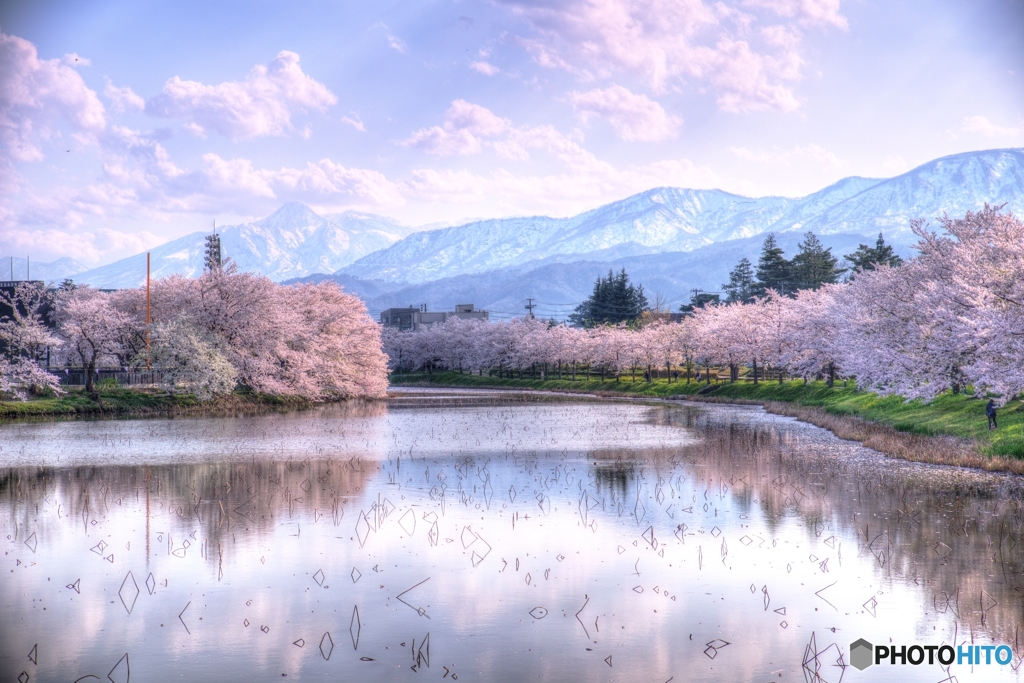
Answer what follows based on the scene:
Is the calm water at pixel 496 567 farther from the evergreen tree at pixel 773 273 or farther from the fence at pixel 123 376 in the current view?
the evergreen tree at pixel 773 273

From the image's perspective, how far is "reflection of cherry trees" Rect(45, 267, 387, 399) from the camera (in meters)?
71.4

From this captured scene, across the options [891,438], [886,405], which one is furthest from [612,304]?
[891,438]

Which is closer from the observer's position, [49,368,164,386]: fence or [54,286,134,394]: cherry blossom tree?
[54,286,134,394]: cherry blossom tree

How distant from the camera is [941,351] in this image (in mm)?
42688

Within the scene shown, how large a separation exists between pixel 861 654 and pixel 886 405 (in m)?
48.5

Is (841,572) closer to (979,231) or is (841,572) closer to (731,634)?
(731,634)

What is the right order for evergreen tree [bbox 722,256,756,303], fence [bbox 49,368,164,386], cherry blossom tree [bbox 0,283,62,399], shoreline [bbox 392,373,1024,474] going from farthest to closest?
evergreen tree [bbox 722,256,756,303], fence [bbox 49,368,164,386], cherry blossom tree [bbox 0,283,62,399], shoreline [bbox 392,373,1024,474]

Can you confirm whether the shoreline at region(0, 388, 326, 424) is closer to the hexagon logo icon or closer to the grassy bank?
the grassy bank

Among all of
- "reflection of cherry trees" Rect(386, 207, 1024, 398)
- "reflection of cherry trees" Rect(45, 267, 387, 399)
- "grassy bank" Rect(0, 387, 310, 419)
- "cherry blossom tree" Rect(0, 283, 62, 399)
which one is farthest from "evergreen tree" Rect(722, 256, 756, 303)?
"cherry blossom tree" Rect(0, 283, 62, 399)

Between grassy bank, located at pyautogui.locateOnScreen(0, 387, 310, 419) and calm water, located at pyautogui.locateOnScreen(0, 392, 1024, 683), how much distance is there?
2639 centimetres

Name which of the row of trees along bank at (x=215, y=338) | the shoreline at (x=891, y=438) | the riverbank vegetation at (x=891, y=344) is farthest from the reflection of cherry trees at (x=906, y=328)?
the row of trees along bank at (x=215, y=338)

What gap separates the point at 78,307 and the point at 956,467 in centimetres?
6266

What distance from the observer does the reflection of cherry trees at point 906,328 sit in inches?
1422

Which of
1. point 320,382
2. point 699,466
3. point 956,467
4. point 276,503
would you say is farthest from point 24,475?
point 320,382
